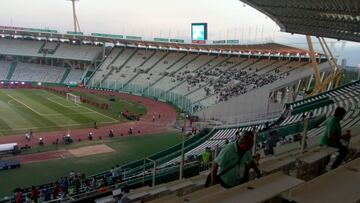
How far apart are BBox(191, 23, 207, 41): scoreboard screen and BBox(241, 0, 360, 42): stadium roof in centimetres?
3125

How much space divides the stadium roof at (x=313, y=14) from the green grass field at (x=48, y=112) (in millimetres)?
21914

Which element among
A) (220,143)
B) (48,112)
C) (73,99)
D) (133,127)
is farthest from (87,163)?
(73,99)

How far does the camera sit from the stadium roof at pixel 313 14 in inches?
643

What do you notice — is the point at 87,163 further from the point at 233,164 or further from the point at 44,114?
the point at 233,164

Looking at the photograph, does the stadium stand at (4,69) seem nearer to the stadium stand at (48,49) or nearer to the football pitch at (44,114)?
the stadium stand at (48,49)

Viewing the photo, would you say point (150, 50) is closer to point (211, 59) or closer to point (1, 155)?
point (211, 59)

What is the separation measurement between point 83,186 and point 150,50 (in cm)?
5821

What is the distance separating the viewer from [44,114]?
131ft

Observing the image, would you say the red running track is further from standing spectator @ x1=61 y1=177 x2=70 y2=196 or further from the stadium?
standing spectator @ x1=61 y1=177 x2=70 y2=196

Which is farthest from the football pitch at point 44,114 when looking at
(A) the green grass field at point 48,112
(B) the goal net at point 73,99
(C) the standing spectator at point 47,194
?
(C) the standing spectator at point 47,194

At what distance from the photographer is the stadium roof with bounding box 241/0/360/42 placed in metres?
16.3

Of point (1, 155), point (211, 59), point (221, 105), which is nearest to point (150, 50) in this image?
point (211, 59)

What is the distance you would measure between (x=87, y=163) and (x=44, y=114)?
18192 millimetres

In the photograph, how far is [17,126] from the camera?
33.9 m
